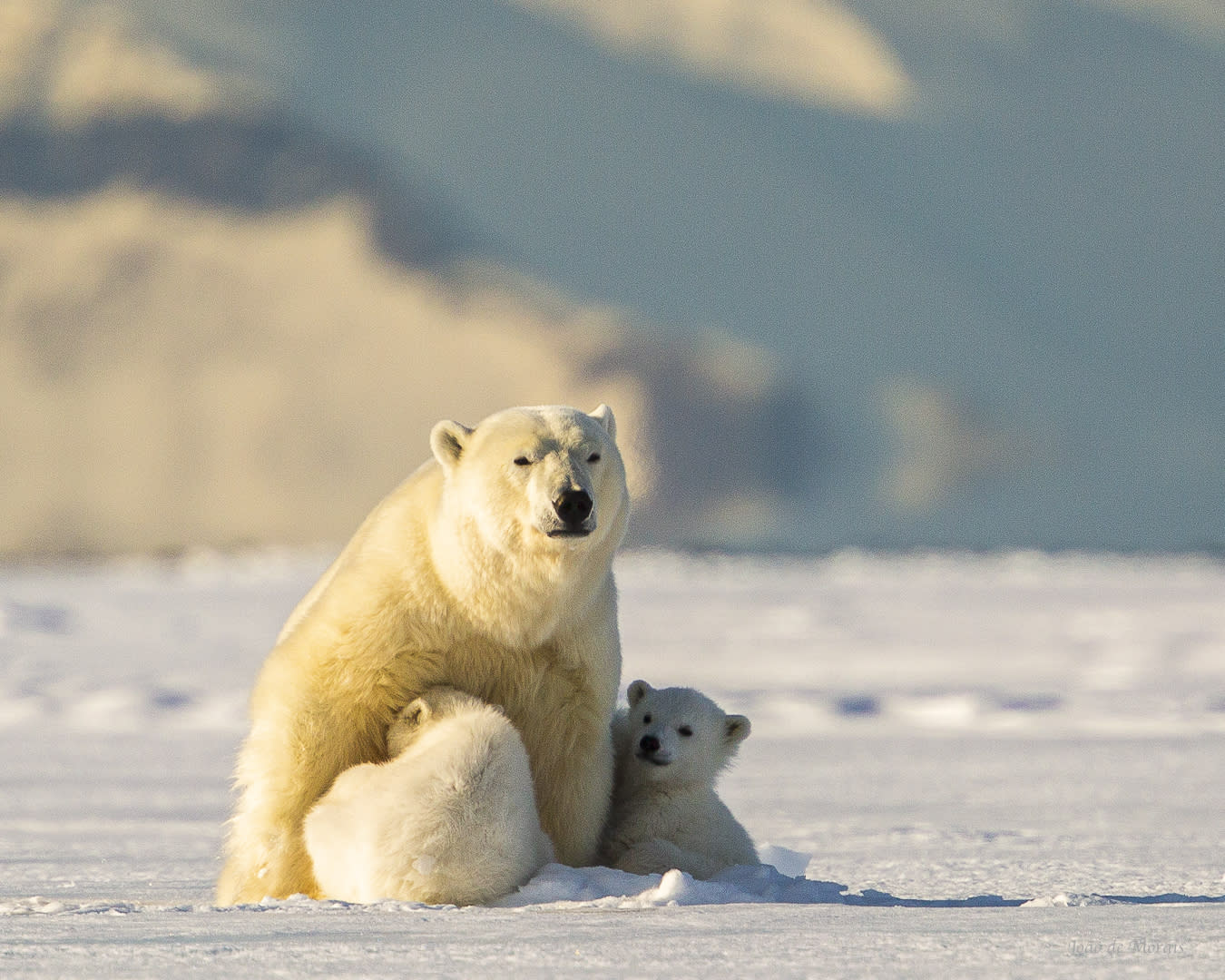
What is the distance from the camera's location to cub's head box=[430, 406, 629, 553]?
125 inches

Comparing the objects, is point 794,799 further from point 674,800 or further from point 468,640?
point 468,640

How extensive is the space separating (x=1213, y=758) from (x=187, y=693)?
7.37 meters

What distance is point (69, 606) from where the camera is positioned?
59.1 ft

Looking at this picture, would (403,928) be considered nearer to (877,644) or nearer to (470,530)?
(470,530)

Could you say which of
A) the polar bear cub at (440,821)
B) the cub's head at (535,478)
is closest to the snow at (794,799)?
the polar bear cub at (440,821)

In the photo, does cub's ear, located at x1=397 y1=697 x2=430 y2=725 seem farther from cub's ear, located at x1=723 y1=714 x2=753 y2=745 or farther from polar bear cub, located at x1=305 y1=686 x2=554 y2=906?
cub's ear, located at x1=723 y1=714 x2=753 y2=745

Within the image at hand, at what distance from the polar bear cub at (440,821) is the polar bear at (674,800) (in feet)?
1.69

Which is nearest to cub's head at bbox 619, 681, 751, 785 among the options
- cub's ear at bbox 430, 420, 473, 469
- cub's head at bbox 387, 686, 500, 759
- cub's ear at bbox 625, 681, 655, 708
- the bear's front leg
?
cub's ear at bbox 625, 681, 655, 708

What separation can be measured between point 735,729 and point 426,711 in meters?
1.06

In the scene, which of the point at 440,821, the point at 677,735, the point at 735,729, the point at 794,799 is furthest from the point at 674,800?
the point at 794,799

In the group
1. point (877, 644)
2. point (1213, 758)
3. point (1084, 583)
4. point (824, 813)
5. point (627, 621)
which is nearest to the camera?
point (824, 813)

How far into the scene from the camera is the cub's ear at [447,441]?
3.40m

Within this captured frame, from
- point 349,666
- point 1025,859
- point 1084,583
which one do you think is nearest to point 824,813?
point 1025,859

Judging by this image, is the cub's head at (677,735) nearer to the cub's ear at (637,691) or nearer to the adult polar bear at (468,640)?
the cub's ear at (637,691)
